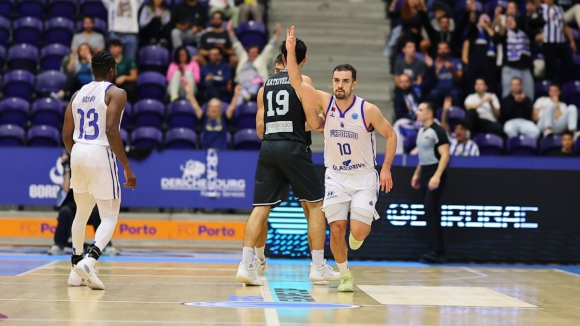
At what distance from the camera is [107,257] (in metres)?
12.1

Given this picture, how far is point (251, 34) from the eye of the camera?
61.1 feet

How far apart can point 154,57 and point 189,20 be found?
1.31 meters

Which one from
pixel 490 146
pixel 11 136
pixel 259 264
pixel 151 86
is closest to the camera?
pixel 259 264

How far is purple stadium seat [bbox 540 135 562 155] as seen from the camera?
632 inches

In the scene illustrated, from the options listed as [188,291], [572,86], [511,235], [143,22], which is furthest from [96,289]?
[572,86]

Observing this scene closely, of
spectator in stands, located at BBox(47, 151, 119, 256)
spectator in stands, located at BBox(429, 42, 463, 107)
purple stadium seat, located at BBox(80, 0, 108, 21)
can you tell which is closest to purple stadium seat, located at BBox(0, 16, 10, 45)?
purple stadium seat, located at BBox(80, 0, 108, 21)

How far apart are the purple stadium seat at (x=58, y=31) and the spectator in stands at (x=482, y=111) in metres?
8.30

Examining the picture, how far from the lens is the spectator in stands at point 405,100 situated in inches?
663

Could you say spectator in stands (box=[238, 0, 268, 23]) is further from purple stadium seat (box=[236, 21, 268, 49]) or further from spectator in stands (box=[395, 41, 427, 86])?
spectator in stands (box=[395, 41, 427, 86])

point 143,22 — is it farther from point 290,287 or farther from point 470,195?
point 290,287

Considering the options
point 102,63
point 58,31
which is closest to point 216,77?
point 58,31

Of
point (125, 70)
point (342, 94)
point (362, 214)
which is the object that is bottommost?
point (362, 214)

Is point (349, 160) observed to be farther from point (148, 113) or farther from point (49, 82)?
point (49, 82)

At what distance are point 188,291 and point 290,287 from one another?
3.44ft
